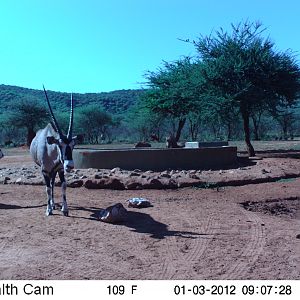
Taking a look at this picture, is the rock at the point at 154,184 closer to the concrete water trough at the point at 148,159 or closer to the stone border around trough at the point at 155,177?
the stone border around trough at the point at 155,177

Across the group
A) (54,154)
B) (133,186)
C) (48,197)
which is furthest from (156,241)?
(133,186)

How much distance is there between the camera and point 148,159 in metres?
18.0

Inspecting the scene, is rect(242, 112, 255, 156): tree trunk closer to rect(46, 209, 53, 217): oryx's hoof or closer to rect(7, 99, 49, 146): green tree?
rect(46, 209, 53, 217): oryx's hoof

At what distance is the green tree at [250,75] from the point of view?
24328 mm

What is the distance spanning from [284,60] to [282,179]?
Answer: 1045 cm

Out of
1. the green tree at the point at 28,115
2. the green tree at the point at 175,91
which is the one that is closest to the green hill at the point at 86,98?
the green tree at the point at 28,115

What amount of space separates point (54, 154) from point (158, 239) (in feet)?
11.1

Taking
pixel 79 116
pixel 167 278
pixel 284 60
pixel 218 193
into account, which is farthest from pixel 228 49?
pixel 79 116

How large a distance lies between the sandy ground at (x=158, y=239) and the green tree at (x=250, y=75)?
38.3 ft

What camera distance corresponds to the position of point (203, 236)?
8.80 m

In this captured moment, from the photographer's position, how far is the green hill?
80000 mm

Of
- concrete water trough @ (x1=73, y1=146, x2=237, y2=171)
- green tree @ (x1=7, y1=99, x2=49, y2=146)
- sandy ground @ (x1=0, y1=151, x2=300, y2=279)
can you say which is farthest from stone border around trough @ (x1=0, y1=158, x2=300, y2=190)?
green tree @ (x1=7, y1=99, x2=49, y2=146)

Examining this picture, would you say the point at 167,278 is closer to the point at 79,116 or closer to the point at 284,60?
the point at 284,60

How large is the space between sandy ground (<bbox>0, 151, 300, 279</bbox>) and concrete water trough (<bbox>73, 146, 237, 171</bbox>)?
4535 millimetres
